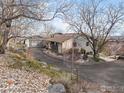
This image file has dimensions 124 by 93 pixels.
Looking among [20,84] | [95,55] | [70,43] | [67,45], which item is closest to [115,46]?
[70,43]

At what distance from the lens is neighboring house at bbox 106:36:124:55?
43.7 metres

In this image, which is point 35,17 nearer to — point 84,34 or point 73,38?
point 84,34

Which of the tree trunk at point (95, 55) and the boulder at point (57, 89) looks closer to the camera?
the boulder at point (57, 89)

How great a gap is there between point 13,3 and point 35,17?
1.73 meters

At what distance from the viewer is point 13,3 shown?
1598cm

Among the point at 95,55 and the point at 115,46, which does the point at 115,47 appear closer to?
the point at 115,46

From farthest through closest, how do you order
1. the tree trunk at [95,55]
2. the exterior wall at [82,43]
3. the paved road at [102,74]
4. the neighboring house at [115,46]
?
the exterior wall at [82,43], the neighboring house at [115,46], the tree trunk at [95,55], the paved road at [102,74]

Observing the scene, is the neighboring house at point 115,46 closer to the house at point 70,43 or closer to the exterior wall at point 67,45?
the house at point 70,43

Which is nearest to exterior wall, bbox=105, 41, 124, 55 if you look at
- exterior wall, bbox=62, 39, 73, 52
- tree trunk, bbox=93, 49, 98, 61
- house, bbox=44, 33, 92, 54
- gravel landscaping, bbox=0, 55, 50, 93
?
house, bbox=44, 33, 92, 54

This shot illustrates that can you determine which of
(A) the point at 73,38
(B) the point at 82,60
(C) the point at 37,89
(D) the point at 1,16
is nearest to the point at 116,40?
(A) the point at 73,38

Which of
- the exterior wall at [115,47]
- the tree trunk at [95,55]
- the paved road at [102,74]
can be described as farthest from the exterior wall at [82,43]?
the paved road at [102,74]

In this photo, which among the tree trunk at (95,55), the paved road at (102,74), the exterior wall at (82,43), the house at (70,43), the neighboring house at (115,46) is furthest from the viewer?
the exterior wall at (82,43)

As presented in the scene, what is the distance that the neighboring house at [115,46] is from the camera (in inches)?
1719

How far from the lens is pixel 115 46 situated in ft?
148
